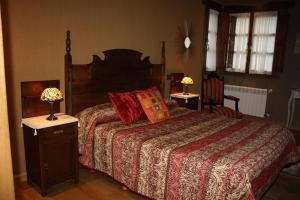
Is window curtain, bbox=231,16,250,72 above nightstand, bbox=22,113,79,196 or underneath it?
above

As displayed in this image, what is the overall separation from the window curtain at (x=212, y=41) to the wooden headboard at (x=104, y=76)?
1861 millimetres

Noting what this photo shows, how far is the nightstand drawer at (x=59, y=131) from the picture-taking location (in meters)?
2.48

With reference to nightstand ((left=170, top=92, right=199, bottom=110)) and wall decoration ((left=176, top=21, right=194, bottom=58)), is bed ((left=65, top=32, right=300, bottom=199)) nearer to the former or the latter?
nightstand ((left=170, top=92, right=199, bottom=110))

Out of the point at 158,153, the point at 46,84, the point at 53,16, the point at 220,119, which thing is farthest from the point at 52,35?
the point at 220,119

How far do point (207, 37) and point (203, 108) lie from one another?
60.0 inches

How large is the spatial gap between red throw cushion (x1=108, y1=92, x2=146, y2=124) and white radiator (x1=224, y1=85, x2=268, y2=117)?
304 centimetres

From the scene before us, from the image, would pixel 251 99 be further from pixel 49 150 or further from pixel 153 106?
pixel 49 150

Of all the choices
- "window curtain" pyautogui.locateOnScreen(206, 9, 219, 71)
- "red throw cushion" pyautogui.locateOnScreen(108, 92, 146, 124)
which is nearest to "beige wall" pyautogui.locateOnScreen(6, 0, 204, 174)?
"red throw cushion" pyautogui.locateOnScreen(108, 92, 146, 124)

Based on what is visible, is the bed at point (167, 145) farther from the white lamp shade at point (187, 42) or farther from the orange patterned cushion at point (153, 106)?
the white lamp shade at point (187, 42)

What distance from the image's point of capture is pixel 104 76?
335cm

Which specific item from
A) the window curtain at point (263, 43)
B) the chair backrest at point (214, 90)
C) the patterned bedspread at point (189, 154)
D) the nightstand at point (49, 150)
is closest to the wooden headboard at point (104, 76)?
the patterned bedspread at point (189, 154)

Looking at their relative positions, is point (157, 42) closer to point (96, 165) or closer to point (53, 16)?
point (53, 16)

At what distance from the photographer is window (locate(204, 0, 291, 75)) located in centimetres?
501

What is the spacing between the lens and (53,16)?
2.86m
